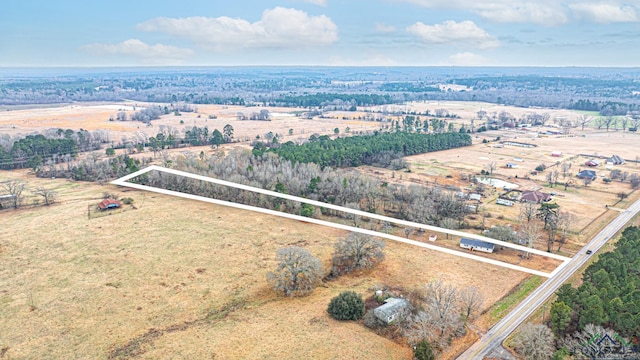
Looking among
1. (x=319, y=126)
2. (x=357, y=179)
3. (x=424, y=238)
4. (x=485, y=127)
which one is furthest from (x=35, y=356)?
(x=485, y=127)

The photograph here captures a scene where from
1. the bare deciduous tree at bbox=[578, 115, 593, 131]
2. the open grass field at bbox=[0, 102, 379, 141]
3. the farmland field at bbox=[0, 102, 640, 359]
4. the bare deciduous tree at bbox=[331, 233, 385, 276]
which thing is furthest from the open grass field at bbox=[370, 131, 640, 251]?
the open grass field at bbox=[0, 102, 379, 141]

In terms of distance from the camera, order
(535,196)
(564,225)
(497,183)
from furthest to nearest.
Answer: (497,183) < (535,196) < (564,225)

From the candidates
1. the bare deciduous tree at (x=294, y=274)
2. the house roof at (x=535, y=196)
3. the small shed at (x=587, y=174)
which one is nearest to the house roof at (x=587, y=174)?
the small shed at (x=587, y=174)

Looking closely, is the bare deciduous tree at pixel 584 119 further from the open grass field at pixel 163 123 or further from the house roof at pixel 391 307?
the house roof at pixel 391 307

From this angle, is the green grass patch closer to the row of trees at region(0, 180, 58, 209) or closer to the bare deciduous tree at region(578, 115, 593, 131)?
the row of trees at region(0, 180, 58, 209)

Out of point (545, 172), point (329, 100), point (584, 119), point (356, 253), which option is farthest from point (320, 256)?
point (329, 100)

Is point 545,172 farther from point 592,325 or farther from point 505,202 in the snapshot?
point 592,325
